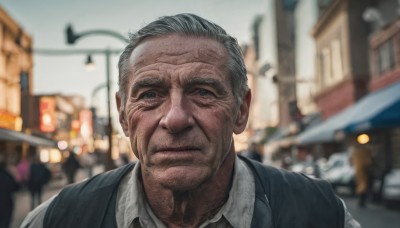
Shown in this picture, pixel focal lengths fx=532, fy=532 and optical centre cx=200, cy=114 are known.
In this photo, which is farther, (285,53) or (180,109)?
(285,53)

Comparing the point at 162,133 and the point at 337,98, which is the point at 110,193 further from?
the point at 337,98

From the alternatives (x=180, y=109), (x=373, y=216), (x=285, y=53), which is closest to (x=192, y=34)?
(x=180, y=109)

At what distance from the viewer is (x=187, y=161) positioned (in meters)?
1.81

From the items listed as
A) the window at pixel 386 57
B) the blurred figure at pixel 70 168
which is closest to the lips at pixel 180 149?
the blurred figure at pixel 70 168

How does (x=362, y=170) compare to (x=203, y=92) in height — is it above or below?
below

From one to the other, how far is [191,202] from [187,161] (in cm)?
24

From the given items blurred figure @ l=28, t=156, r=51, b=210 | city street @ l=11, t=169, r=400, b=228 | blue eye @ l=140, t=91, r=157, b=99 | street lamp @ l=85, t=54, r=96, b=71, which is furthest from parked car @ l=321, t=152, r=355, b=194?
blue eye @ l=140, t=91, r=157, b=99

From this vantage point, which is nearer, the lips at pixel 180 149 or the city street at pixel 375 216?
the lips at pixel 180 149

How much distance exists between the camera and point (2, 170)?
30.4 feet

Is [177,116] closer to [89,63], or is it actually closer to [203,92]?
[203,92]

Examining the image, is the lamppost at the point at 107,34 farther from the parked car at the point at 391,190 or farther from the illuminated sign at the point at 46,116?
the illuminated sign at the point at 46,116

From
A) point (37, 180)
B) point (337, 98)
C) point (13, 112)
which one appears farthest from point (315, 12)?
point (37, 180)

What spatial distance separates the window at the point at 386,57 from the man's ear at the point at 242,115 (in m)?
19.9

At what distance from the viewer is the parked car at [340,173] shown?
18156mm
